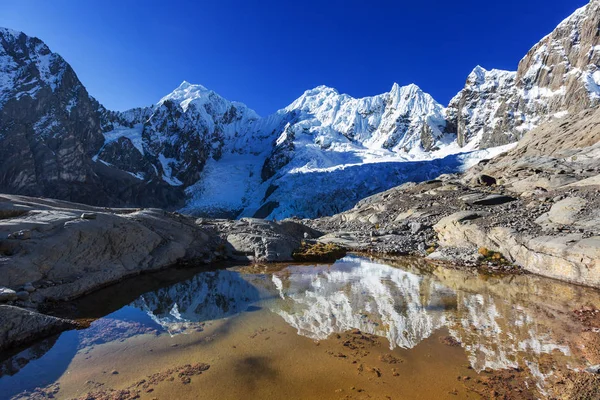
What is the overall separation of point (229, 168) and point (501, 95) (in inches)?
4218

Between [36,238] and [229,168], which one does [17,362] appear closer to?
[36,238]

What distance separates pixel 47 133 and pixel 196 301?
341ft

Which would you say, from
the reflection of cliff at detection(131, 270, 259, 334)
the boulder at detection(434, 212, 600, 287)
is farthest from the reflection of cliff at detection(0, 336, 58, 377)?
the boulder at detection(434, 212, 600, 287)

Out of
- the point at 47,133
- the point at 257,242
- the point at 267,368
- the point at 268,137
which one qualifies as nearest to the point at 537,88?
the point at 257,242

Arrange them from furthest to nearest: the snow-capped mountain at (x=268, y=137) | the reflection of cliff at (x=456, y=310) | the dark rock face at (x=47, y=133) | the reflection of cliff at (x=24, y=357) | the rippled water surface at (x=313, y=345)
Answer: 1. the snow-capped mountain at (x=268, y=137)
2. the dark rock face at (x=47, y=133)
3. the reflection of cliff at (x=456, y=310)
4. the reflection of cliff at (x=24, y=357)
5. the rippled water surface at (x=313, y=345)

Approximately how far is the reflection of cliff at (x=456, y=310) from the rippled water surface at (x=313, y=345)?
0.15 ft

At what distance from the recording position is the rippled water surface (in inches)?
225

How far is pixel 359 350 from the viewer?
279 inches

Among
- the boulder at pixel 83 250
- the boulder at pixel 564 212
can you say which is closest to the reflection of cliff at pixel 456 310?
the boulder at pixel 564 212

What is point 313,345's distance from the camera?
7.30 meters

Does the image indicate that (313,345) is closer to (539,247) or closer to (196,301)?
(196,301)

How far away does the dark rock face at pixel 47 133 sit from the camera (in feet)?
260

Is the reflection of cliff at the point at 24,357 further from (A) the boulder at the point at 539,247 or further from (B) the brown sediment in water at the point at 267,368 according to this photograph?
(A) the boulder at the point at 539,247

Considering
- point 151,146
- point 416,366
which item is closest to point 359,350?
point 416,366
